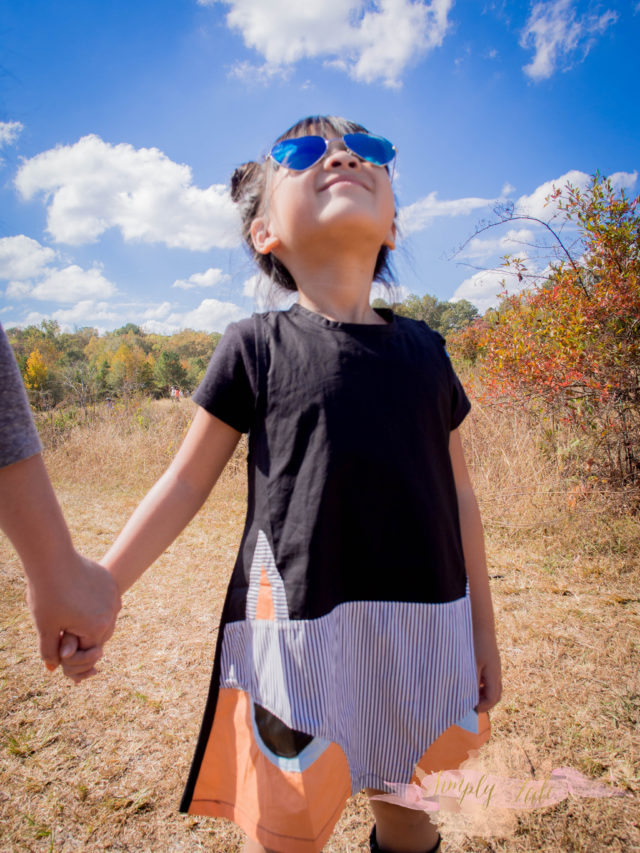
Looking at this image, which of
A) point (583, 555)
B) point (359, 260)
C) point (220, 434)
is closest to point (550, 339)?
point (583, 555)

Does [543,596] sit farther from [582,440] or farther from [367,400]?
[367,400]

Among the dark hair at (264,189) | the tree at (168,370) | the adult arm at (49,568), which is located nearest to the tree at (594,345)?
the dark hair at (264,189)

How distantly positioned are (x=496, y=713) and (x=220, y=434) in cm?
185

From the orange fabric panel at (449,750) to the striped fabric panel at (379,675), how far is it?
0.8 inches

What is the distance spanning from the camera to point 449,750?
86 centimetres

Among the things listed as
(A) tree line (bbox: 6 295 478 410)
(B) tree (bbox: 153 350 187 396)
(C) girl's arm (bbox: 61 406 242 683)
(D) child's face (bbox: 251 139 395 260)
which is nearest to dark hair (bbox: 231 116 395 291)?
(D) child's face (bbox: 251 139 395 260)

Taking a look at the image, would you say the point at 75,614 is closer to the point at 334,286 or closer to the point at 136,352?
the point at 334,286

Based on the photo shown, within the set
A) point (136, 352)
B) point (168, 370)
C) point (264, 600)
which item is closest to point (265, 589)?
point (264, 600)

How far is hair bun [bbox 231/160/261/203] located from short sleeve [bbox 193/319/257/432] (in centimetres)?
48

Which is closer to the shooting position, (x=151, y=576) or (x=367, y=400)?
(x=367, y=400)

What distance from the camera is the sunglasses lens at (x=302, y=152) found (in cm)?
92

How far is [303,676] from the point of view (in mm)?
731

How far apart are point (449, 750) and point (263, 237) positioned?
1038 millimetres

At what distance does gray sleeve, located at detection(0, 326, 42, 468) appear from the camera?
591 millimetres
